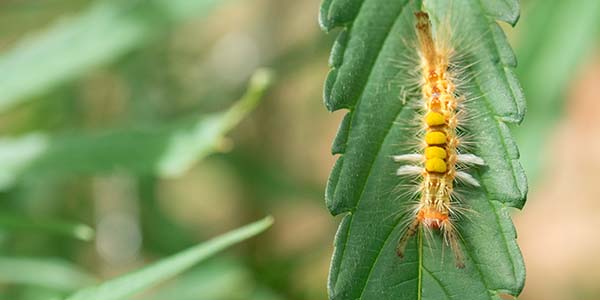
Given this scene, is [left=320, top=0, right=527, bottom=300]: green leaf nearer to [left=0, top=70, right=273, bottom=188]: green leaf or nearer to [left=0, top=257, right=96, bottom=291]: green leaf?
[left=0, top=70, right=273, bottom=188]: green leaf

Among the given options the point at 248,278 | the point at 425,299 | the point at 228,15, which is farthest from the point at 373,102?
the point at 228,15

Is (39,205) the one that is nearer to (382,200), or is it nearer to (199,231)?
(199,231)

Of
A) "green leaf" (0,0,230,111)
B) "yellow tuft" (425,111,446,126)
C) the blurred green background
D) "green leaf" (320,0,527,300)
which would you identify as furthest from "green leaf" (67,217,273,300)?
"green leaf" (0,0,230,111)

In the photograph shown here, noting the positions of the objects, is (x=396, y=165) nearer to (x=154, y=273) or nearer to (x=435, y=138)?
(x=435, y=138)

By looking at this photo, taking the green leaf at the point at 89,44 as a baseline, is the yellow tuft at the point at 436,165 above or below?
below

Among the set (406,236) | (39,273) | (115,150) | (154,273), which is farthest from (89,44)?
(406,236)

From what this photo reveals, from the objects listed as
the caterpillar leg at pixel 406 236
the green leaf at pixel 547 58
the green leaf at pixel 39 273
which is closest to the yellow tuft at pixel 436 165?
the caterpillar leg at pixel 406 236

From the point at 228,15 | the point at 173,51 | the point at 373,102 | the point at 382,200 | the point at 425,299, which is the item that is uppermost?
the point at 228,15

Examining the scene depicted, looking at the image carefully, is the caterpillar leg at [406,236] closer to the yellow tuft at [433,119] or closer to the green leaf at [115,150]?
the yellow tuft at [433,119]
